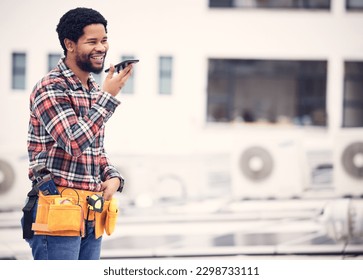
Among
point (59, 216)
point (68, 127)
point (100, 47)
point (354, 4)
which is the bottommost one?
point (59, 216)

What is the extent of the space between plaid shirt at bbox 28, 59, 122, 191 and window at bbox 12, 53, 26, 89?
76.3 inches

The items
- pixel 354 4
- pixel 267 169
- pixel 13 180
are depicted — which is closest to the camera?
pixel 354 4

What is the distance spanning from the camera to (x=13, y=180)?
4.24 metres

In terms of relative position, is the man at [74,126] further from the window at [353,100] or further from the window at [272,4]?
the window at [353,100]

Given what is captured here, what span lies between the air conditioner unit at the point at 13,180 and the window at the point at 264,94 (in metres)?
1.31

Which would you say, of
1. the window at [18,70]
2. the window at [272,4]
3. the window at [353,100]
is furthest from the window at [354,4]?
the window at [18,70]

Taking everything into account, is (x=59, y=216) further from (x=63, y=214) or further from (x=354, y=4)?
(x=354, y=4)

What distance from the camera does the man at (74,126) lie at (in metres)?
1.99

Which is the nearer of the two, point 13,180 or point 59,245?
point 59,245

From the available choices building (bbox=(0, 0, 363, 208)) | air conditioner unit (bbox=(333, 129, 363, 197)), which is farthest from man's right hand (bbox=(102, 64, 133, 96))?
air conditioner unit (bbox=(333, 129, 363, 197))

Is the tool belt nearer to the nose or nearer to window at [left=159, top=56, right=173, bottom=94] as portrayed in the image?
the nose

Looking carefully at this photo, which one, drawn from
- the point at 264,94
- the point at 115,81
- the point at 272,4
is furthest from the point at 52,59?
the point at 115,81

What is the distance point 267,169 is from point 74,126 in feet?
10.2

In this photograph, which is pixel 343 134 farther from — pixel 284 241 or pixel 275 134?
pixel 284 241
